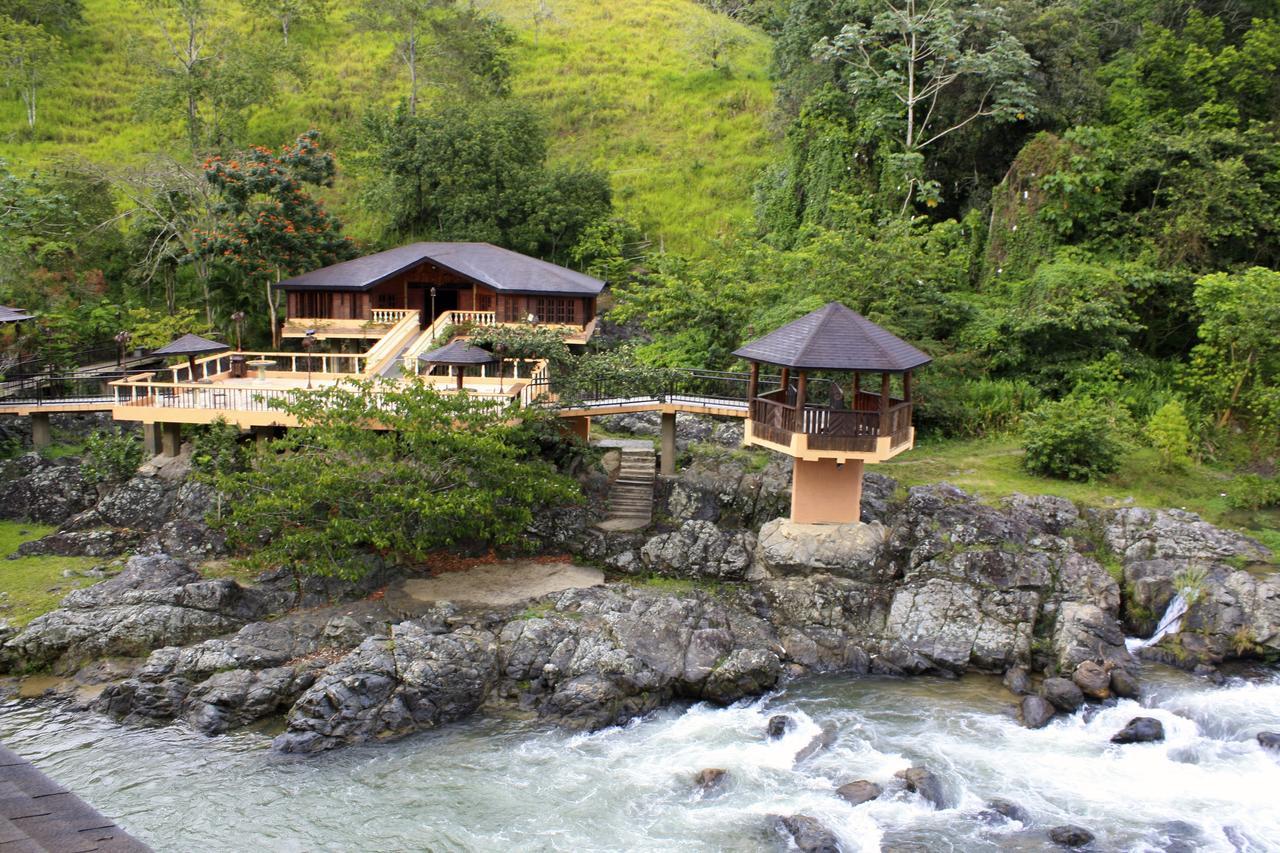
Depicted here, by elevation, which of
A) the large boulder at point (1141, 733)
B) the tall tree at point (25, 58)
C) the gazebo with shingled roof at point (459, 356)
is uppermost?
the tall tree at point (25, 58)

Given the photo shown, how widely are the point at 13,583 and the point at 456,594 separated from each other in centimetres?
1096

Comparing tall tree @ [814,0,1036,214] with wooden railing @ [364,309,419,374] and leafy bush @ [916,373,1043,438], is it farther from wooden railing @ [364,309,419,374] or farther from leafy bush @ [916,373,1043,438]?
wooden railing @ [364,309,419,374]

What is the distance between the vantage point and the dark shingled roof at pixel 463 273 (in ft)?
117

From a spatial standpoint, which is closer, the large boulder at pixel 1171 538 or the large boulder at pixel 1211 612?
the large boulder at pixel 1211 612

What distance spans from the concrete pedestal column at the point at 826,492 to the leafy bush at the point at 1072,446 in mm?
5861

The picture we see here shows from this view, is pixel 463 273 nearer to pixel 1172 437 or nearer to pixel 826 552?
pixel 826 552

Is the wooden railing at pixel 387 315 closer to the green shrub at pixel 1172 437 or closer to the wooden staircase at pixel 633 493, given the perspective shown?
the wooden staircase at pixel 633 493

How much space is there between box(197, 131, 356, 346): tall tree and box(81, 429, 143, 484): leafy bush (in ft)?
29.2

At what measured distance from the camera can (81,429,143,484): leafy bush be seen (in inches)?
1123

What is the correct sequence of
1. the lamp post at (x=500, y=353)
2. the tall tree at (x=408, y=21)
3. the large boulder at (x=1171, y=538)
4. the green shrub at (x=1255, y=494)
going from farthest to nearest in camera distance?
the tall tree at (x=408, y=21) → the lamp post at (x=500, y=353) → the green shrub at (x=1255, y=494) → the large boulder at (x=1171, y=538)

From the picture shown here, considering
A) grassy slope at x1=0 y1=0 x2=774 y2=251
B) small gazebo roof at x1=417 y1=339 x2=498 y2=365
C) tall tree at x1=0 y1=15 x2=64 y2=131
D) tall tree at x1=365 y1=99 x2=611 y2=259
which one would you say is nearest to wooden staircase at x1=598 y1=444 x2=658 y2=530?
small gazebo roof at x1=417 y1=339 x2=498 y2=365

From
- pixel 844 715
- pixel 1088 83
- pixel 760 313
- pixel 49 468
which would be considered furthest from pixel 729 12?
pixel 844 715

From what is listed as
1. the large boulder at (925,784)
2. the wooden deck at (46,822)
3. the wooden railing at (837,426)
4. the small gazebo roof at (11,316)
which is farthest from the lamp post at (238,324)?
the wooden deck at (46,822)

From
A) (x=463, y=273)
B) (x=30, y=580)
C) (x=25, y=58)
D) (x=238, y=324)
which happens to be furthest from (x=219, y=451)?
(x=25, y=58)
